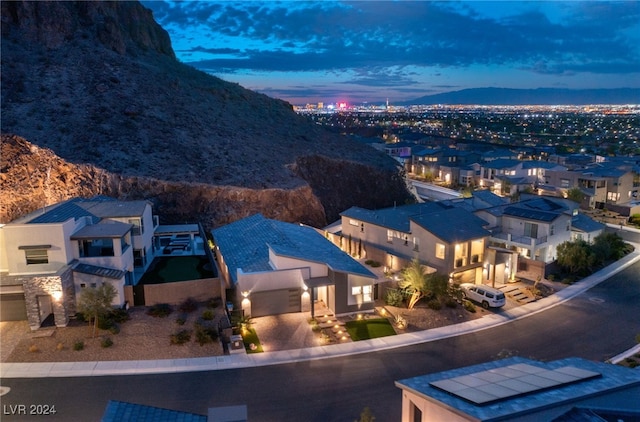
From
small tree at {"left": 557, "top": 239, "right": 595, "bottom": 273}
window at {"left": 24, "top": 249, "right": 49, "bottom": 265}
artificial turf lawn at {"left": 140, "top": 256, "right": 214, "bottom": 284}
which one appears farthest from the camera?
small tree at {"left": 557, "top": 239, "right": 595, "bottom": 273}

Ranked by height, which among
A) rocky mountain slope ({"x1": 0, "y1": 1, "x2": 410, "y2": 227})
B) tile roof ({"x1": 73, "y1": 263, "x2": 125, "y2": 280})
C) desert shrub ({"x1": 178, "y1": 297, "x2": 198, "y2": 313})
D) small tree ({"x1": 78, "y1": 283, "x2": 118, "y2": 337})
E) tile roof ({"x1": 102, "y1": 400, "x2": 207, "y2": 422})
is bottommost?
desert shrub ({"x1": 178, "y1": 297, "x2": 198, "y2": 313})

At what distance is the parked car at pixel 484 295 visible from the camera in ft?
89.2

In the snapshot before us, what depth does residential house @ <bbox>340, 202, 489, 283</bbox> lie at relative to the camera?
29.5m

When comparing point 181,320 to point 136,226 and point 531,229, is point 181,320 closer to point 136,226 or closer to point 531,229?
point 136,226

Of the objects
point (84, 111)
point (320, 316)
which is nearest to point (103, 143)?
point (84, 111)

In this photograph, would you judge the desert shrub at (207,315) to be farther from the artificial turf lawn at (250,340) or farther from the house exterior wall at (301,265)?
the house exterior wall at (301,265)

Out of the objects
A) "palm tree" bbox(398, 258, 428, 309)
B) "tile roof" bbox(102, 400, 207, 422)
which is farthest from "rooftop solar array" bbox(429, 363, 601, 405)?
"palm tree" bbox(398, 258, 428, 309)

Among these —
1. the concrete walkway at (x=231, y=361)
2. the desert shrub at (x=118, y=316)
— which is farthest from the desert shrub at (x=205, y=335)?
the desert shrub at (x=118, y=316)

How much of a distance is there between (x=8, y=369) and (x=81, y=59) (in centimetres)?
5141

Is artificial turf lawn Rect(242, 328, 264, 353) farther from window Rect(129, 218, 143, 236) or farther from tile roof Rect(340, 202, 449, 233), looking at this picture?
tile roof Rect(340, 202, 449, 233)

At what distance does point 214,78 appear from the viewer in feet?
264

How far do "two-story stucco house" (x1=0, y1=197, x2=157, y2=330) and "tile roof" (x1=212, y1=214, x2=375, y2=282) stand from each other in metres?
6.47

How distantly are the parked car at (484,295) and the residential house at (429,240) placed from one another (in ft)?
4.73

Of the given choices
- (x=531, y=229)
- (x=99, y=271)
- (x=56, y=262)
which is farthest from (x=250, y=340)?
(x=531, y=229)
